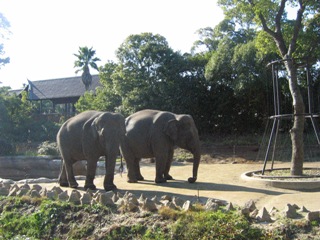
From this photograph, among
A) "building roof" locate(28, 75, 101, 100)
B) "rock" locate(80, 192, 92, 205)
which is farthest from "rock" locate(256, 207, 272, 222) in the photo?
"building roof" locate(28, 75, 101, 100)

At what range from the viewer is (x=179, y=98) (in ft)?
78.6

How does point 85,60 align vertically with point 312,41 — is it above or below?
above

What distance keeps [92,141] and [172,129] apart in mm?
2084

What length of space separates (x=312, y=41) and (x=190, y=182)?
573 cm

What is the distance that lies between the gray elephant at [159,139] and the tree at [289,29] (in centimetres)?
264

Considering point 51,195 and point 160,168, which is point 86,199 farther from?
point 160,168

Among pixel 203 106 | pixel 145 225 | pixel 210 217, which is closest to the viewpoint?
pixel 210 217

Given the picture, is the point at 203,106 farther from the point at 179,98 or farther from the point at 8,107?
the point at 8,107

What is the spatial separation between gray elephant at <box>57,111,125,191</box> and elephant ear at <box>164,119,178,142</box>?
134 centimetres

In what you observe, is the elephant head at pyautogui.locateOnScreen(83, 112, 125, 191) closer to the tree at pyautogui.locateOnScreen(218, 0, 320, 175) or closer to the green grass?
the green grass

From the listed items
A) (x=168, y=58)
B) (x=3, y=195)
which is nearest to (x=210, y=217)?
(x=3, y=195)

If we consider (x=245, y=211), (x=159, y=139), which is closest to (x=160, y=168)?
(x=159, y=139)

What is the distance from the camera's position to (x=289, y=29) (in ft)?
40.2

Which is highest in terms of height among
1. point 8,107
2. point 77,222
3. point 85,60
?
point 85,60
